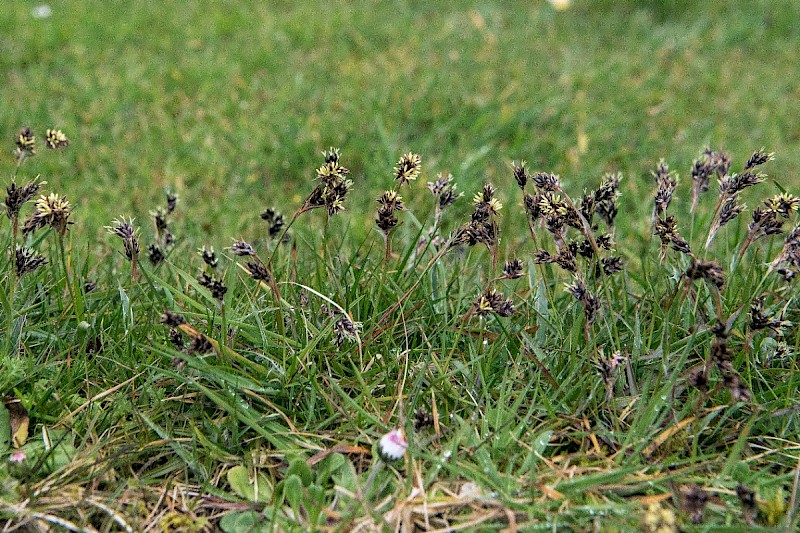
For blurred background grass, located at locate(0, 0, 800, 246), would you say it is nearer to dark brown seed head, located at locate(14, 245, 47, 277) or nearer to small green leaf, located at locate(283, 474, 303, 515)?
dark brown seed head, located at locate(14, 245, 47, 277)

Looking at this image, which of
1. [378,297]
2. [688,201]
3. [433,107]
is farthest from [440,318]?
[433,107]

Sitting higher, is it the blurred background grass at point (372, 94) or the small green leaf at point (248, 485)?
the blurred background grass at point (372, 94)

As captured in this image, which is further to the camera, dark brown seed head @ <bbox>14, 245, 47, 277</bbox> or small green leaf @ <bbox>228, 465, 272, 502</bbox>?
dark brown seed head @ <bbox>14, 245, 47, 277</bbox>

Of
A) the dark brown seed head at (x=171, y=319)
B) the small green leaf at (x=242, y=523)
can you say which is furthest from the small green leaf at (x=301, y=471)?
the dark brown seed head at (x=171, y=319)

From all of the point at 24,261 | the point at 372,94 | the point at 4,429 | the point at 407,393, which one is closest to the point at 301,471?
the point at 407,393

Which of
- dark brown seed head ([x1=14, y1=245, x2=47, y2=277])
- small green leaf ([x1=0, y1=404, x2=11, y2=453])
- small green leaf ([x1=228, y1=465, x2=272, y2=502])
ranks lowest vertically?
small green leaf ([x1=228, y1=465, x2=272, y2=502])

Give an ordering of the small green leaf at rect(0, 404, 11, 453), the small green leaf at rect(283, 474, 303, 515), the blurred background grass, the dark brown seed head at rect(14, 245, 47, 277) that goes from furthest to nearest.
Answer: the blurred background grass → the dark brown seed head at rect(14, 245, 47, 277) → the small green leaf at rect(0, 404, 11, 453) → the small green leaf at rect(283, 474, 303, 515)

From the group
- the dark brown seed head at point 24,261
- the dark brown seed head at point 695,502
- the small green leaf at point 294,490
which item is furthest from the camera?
the dark brown seed head at point 24,261

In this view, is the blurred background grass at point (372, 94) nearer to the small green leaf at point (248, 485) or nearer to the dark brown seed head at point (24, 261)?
the dark brown seed head at point (24, 261)

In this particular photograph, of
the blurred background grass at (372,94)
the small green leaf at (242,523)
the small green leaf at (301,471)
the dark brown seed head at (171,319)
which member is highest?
the blurred background grass at (372,94)

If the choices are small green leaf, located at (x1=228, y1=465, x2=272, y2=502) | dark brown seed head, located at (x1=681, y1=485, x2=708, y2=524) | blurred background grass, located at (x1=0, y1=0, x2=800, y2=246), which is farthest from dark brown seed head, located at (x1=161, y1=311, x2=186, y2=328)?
blurred background grass, located at (x1=0, y1=0, x2=800, y2=246)
